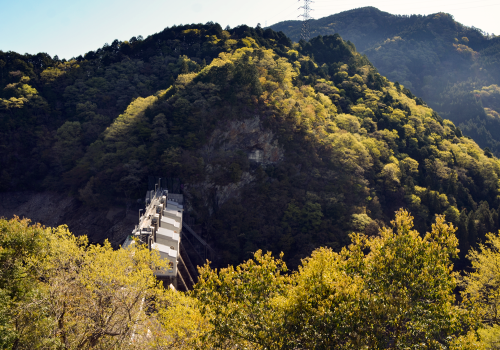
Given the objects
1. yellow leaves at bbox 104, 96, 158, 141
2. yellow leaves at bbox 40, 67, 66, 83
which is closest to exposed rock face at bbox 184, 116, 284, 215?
yellow leaves at bbox 104, 96, 158, 141

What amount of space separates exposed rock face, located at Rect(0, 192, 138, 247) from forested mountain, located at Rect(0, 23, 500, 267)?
1502 mm

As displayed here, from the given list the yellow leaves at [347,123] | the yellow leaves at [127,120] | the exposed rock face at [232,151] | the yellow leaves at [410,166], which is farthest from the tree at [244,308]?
the yellow leaves at [410,166]

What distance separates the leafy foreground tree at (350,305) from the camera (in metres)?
10.2

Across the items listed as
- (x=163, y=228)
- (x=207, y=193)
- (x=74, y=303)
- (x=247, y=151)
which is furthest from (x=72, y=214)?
(x=74, y=303)

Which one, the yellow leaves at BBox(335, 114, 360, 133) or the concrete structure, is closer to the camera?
the concrete structure

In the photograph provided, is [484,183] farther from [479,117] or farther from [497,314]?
[479,117]

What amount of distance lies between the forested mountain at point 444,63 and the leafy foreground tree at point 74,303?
110421 millimetres

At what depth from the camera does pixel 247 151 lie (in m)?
41.1

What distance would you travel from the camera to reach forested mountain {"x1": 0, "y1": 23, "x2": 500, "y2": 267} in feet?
123

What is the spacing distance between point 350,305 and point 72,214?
1671 inches

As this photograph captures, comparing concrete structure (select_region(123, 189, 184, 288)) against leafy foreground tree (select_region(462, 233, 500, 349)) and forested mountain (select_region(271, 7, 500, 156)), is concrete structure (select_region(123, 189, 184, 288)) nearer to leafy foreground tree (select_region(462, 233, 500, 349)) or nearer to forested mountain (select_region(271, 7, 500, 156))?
leafy foreground tree (select_region(462, 233, 500, 349))

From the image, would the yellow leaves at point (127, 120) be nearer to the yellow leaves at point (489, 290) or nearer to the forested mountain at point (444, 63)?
the yellow leaves at point (489, 290)

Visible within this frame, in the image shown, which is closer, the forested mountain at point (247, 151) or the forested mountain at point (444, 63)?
the forested mountain at point (247, 151)

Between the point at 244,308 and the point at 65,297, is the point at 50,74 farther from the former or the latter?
the point at 244,308
